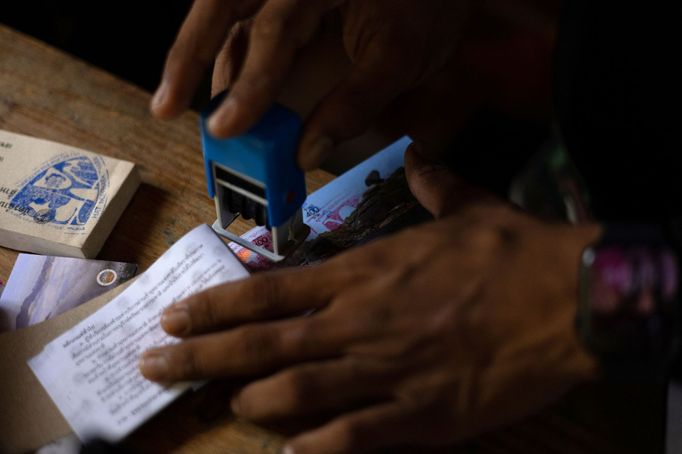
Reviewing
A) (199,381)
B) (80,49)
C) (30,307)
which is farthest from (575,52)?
(80,49)

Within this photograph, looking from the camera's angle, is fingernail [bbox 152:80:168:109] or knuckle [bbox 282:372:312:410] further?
fingernail [bbox 152:80:168:109]

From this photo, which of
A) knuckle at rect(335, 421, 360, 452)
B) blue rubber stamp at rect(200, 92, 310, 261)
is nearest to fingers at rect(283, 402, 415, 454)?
knuckle at rect(335, 421, 360, 452)

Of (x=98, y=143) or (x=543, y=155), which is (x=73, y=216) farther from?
(x=543, y=155)

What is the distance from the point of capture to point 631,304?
0.52 meters

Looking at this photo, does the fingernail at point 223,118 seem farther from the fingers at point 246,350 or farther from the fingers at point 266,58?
the fingers at point 246,350

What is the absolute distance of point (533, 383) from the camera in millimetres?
559

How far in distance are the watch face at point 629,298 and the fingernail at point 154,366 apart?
0.37 metres

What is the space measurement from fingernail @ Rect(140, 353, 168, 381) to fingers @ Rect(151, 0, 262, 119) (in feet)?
0.79

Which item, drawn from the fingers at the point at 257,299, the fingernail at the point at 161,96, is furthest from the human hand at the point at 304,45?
the fingers at the point at 257,299

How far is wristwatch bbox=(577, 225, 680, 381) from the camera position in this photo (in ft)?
1.69

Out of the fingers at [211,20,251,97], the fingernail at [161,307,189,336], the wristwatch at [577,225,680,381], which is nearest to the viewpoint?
the wristwatch at [577,225,680,381]

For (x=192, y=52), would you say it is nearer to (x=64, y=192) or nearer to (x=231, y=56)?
(x=231, y=56)

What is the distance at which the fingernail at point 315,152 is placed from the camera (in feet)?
2.12

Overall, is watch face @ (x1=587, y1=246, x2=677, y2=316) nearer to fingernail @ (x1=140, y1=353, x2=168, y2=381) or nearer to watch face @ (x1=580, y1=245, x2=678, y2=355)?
watch face @ (x1=580, y1=245, x2=678, y2=355)
